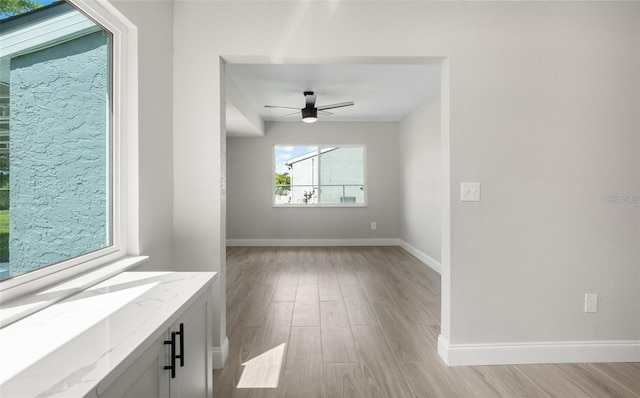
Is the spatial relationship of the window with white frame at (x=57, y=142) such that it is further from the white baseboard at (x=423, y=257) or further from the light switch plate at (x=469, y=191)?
the white baseboard at (x=423, y=257)

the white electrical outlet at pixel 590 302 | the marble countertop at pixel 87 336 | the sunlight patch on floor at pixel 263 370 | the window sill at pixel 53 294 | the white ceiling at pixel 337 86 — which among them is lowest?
the sunlight patch on floor at pixel 263 370

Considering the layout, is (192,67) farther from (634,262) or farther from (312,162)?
(312,162)

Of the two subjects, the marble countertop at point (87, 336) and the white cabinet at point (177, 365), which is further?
the white cabinet at point (177, 365)

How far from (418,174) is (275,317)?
3575mm

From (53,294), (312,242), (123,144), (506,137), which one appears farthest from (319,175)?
(53,294)

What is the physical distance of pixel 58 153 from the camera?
1.42 metres

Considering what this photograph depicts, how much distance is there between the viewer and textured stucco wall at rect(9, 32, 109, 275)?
1.24 metres

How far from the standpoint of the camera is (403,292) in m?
3.88

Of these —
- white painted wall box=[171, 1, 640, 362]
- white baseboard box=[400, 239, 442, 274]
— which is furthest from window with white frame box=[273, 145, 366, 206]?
white painted wall box=[171, 1, 640, 362]

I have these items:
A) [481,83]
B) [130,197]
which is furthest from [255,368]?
[481,83]

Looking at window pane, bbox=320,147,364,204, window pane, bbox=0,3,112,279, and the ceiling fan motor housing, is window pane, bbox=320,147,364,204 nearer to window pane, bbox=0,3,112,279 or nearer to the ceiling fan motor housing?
the ceiling fan motor housing

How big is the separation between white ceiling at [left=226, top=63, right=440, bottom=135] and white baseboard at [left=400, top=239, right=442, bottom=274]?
2348 millimetres

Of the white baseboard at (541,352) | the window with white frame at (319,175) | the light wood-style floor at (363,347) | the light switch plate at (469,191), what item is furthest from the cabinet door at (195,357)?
the window with white frame at (319,175)

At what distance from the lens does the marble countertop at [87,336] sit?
74cm
